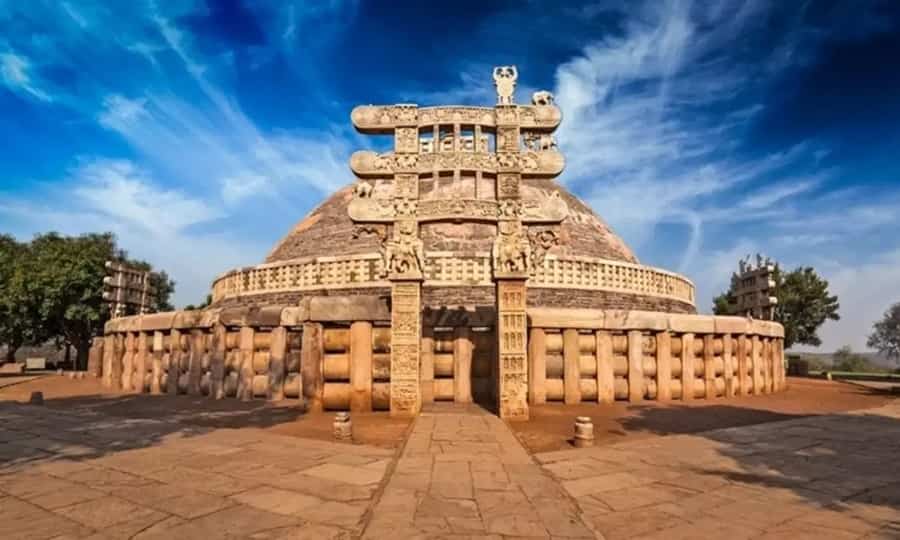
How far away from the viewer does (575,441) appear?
6117 millimetres

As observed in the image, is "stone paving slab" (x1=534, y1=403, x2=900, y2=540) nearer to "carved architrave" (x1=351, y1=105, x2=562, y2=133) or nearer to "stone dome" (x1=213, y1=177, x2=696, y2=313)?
"carved architrave" (x1=351, y1=105, x2=562, y2=133)

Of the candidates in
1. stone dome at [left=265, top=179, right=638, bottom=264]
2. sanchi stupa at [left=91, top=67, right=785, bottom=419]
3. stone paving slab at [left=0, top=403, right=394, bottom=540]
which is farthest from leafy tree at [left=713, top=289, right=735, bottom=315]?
stone paving slab at [left=0, top=403, right=394, bottom=540]

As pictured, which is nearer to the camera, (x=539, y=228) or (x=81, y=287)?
(x=539, y=228)

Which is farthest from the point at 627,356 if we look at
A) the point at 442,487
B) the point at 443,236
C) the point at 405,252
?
the point at 443,236

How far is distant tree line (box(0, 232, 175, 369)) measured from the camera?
1154 inches

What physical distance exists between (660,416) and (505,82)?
6.62m

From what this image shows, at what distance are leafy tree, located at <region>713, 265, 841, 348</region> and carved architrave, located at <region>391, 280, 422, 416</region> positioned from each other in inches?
1352

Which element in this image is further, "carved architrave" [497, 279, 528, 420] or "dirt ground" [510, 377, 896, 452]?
"carved architrave" [497, 279, 528, 420]

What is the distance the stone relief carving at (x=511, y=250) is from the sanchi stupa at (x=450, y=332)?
24mm

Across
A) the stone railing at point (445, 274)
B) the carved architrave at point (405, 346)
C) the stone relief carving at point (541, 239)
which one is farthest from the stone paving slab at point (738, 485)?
the stone railing at point (445, 274)

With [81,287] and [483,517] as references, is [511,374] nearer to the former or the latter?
[483,517]

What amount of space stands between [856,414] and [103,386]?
1893 centimetres

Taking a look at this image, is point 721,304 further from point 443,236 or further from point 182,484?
point 182,484

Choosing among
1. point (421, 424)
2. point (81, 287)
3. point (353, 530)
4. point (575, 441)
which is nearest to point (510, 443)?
point (575, 441)
